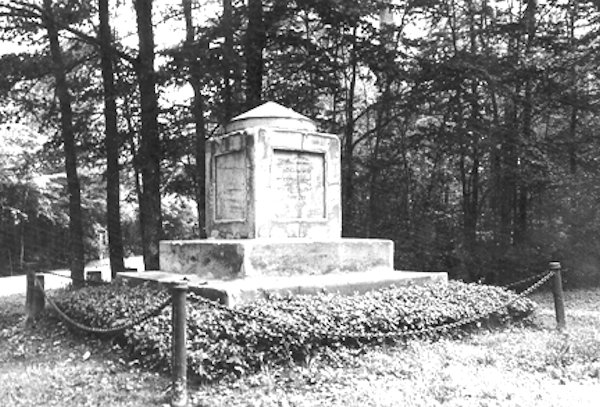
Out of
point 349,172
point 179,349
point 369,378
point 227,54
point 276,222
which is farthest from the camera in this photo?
point 349,172

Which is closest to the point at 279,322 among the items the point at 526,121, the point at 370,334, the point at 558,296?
the point at 370,334

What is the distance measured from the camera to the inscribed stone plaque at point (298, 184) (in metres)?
8.59

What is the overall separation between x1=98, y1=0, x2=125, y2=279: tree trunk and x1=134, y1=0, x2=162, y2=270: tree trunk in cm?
85

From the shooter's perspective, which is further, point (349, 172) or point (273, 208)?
point (349, 172)

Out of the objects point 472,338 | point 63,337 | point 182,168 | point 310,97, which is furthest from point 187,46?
point 472,338

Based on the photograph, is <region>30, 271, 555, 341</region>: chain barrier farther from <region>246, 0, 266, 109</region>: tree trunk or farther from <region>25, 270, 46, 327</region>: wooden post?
<region>246, 0, 266, 109</region>: tree trunk

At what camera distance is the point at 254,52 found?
43.6 feet

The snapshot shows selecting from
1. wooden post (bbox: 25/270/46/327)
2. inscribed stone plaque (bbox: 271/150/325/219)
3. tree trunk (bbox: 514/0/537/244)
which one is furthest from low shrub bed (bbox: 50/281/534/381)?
tree trunk (bbox: 514/0/537/244)

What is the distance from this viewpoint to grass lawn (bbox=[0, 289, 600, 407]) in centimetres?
516

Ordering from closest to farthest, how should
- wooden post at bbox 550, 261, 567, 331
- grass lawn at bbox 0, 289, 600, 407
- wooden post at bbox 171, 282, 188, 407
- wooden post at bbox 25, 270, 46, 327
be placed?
wooden post at bbox 171, 282, 188, 407, grass lawn at bbox 0, 289, 600, 407, wooden post at bbox 550, 261, 567, 331, wooden post at bbox 25, 270, 46, 327

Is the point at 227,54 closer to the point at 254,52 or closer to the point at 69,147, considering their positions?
the point at 254,52

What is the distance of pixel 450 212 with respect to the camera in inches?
661

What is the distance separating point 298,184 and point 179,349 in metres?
4.09

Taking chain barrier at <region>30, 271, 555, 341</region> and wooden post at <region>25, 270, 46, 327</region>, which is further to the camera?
wooden post at <region>25, 270, 46, 327</region>
